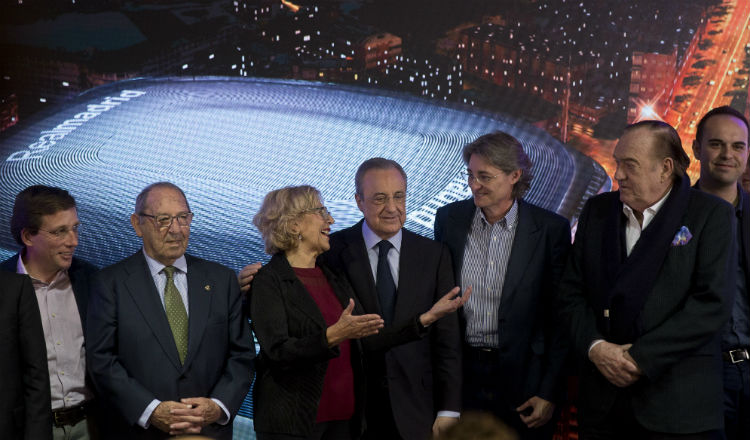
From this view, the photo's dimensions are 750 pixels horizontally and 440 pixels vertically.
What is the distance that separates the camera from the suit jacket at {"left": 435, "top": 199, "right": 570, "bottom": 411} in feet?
11.6

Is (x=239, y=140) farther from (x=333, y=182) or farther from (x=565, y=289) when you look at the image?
(x=565, y=289)

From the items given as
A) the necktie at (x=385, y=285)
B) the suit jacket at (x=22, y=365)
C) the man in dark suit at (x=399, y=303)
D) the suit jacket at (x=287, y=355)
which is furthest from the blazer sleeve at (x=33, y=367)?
the necktie at (x=385, y=285)

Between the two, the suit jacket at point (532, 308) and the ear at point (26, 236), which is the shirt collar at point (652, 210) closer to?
the suit jacket at point (532, 308)

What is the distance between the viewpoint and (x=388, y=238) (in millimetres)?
3594

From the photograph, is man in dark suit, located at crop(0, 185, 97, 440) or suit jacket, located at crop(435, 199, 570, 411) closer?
man in dark suit, located at crop(0, 185, 97, 440)

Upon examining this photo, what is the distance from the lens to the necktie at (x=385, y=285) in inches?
137

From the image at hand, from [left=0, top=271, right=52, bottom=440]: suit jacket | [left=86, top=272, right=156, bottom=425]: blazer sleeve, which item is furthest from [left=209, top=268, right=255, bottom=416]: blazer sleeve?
[left=0, top=271, right=52, bottom=440]: suit jacket

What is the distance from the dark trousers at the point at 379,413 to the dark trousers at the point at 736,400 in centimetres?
137

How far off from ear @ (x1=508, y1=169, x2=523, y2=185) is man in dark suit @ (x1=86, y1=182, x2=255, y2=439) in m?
1.31

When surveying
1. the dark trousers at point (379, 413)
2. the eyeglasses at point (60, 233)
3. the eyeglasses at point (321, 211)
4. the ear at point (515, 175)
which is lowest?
the dark trousers at point (379, 413)

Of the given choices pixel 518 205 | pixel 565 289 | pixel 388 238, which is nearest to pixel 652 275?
pixel 565 289

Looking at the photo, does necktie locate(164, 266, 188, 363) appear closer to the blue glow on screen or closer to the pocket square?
the blue glow on screen

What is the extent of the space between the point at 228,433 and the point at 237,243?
6.27 feet

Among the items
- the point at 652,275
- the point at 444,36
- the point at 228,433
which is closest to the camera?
the point at 652,275
